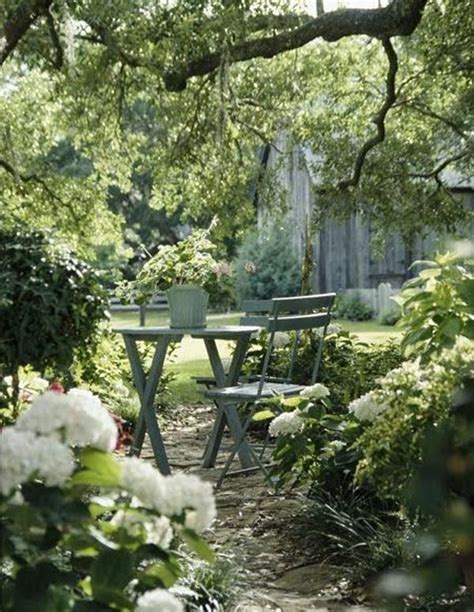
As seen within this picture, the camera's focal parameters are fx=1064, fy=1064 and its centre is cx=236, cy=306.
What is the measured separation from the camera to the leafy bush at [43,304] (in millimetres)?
6781

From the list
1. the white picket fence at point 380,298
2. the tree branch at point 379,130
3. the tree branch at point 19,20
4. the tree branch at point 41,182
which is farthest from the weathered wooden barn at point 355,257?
the tree branch at point 19,20

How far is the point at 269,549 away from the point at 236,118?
7.81m

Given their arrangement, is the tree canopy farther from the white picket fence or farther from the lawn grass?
the white picket fence

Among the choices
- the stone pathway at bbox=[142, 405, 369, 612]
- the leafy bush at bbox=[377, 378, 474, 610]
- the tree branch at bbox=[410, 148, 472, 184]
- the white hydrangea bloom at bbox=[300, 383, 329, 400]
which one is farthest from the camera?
the tree branch at bbox=[410, 148, 472, 184]

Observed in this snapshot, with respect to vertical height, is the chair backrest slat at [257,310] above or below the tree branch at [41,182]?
below

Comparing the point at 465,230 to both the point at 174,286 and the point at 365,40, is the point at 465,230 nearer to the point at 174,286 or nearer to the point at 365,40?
the point at 365,40

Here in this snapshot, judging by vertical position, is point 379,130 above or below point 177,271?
above

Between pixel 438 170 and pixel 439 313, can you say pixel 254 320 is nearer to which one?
pixel 439 313

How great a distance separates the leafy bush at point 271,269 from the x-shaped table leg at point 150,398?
17.9 metres

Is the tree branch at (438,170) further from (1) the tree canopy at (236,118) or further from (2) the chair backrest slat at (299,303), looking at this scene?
(2) the chair backrest slat at (299,303)

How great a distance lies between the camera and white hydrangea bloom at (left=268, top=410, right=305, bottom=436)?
201 inches

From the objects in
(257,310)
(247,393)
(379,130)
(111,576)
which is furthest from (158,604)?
(379,130)

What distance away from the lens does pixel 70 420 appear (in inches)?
76.5

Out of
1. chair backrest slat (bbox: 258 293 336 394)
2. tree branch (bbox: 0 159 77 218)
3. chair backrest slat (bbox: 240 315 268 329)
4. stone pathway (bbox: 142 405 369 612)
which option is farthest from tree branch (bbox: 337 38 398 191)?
stone pathway (bbox: 142 405 369 612)
